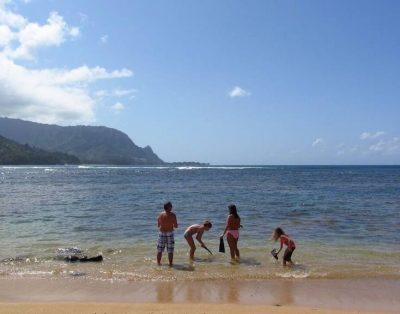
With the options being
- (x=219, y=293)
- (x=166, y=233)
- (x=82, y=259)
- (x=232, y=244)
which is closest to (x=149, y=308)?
(x=219, y=293)

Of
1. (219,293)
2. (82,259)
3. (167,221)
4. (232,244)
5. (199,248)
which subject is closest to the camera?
(219,293)

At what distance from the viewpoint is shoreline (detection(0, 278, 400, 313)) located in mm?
9109

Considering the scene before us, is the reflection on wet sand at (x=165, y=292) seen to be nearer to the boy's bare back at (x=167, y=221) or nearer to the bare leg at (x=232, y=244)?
the boy's bare back at (x=167, y=221)

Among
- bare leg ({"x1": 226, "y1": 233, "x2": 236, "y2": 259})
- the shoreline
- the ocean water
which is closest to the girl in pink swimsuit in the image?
bare leg ({"x1": 226, "y1": 233, "x2": 236, "y2": 259})

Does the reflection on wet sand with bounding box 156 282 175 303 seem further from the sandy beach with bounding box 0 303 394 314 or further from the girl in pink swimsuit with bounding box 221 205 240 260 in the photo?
the girl in pink swimsuit with bounding box 221 205 240 260

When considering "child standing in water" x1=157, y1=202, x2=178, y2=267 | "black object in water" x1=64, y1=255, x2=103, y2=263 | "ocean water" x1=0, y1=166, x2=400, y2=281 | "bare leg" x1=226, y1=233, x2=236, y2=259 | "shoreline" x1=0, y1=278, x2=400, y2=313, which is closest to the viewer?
"shoreline" x1=0, y1=278, x2=400, y2=313

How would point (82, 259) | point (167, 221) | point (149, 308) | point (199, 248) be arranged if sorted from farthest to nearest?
1. point (199, 248)
2. point (82, 259)
3. point (167, 221)
4. point (149, 308)

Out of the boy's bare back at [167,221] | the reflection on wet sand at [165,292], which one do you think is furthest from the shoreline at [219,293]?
the boy's bare back at [167,221]

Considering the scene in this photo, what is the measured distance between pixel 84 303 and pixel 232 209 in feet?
20.0

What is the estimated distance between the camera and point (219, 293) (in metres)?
9.96

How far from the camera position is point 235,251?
14070mm

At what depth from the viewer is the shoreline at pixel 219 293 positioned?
911 centimetres

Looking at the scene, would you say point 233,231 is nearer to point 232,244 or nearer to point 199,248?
point 232,244

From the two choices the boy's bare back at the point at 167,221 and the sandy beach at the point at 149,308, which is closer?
the sandy beach at the point at 149,308
